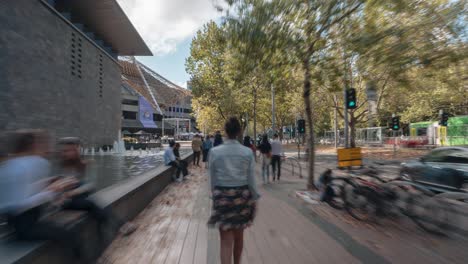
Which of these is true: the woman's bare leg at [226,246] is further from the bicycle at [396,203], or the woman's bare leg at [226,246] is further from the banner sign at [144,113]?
the banner sign at [144,113]

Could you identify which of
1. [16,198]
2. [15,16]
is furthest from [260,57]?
[15,16]

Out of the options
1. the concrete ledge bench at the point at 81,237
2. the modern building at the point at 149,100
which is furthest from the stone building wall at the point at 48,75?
the modern building at the point at 149,100

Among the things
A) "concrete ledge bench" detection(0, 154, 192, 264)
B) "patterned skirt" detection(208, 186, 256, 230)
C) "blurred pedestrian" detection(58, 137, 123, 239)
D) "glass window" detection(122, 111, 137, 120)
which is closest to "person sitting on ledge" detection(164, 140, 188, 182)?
"concrete ledge bench" detection(0, 154, 192, 264)

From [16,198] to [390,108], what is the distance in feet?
109

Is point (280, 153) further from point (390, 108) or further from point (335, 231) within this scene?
point (390, 108)

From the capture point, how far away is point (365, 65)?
21.2 feet

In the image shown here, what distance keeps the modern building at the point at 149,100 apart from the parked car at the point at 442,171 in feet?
171

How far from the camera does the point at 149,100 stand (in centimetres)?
8162

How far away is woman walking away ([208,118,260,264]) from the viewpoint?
124 inches

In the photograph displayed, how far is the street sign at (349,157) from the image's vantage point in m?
7.82

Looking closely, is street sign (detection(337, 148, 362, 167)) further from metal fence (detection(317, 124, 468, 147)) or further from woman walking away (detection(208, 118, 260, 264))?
metal fence (detection(317, 124, 468, 147))

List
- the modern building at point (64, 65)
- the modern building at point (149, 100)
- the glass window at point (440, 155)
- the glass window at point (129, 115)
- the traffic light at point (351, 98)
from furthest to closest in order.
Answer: the glass window at point (129, 115) → the modern building at point (149, 100) → the modern building at point (64, 65) → the traffic light at point (351, 98) → the glass window at point (440, 155)

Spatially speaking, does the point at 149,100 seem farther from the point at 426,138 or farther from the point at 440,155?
the point at 440,155

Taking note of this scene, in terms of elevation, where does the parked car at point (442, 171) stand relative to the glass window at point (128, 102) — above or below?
below
